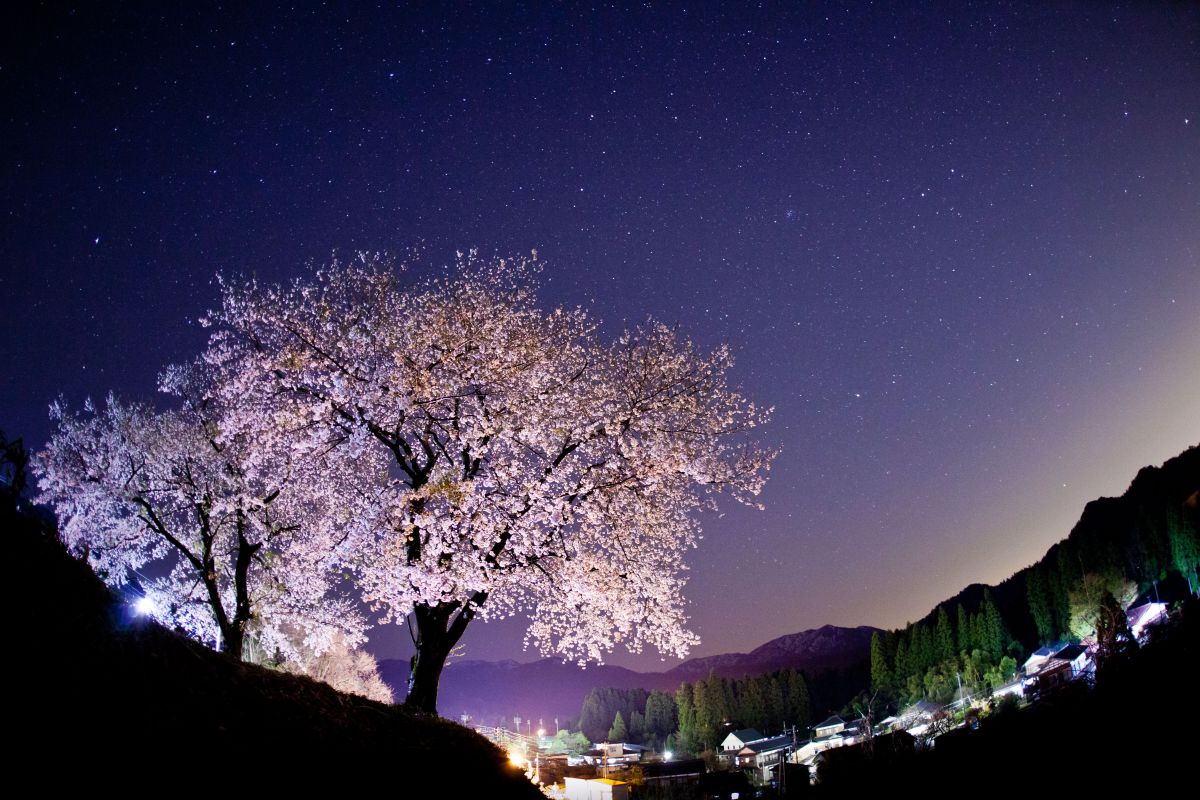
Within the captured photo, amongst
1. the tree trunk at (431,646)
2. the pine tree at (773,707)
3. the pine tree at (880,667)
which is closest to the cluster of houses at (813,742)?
the pine tree at (773,707)

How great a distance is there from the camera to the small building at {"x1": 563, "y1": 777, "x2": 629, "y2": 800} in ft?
83.0

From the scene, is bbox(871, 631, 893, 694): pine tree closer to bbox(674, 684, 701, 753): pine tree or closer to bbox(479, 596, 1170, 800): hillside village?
bbox(479, 596, 1170, 800): hillside village

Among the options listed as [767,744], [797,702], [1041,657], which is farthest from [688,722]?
[1041,657]

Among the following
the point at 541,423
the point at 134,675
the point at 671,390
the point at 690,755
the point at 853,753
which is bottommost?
the point at 690,755

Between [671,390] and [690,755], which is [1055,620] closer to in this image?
[690,755]

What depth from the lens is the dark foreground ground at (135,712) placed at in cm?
449

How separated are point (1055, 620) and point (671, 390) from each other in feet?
242

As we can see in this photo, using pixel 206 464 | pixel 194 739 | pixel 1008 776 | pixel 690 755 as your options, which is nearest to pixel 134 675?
pixel 194 739

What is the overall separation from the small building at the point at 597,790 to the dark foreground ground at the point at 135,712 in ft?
65.0

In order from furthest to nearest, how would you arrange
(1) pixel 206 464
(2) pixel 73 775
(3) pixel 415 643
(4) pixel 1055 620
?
(4) pixel 1055 620
(1) pixel 206 464
(3) pixel 415 643
(2) pixel 73 775

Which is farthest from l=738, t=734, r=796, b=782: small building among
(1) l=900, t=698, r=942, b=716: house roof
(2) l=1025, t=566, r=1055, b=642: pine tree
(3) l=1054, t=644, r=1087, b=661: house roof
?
(2) l=1025, t=566, r=1055, b=642: pine tree

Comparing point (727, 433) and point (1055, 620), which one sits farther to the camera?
point (1055, 620)

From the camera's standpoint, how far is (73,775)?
4.26m

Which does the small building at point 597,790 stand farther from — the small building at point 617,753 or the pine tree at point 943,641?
the pine tree at point 943,641
